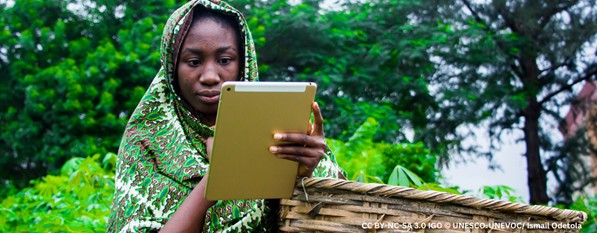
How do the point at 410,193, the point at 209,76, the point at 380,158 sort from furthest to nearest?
the point at 380,158 < the point at 209,76 < the point at 410,193

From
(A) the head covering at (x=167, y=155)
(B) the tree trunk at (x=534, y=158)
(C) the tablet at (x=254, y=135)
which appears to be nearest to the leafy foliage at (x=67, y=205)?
(A) the head covering at (x=167, y=155)

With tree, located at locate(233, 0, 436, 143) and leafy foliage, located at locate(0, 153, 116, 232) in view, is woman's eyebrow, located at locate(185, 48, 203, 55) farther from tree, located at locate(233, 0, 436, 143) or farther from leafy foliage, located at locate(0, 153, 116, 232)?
tree, located at locate(233, 0, 436, 143)

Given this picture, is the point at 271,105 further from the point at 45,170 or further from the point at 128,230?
the point at 45,170

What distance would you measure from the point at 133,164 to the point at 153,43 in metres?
10.2

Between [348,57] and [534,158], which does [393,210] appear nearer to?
[534,158]

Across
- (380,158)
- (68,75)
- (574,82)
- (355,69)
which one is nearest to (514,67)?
(574,82)

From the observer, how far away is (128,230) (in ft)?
6.79

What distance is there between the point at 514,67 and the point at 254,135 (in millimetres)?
11957

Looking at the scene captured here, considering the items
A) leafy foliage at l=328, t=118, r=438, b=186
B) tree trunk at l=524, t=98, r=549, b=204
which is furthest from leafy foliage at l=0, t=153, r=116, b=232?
tree trunk at l=524, t=98, r=549, b=204

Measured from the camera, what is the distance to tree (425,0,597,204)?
40.9 ft

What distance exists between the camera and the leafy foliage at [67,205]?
3.23 m

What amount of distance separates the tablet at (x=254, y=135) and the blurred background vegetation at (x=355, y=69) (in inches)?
371

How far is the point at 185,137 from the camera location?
2.22 meters


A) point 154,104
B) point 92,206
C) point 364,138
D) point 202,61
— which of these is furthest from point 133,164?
point 364,138
